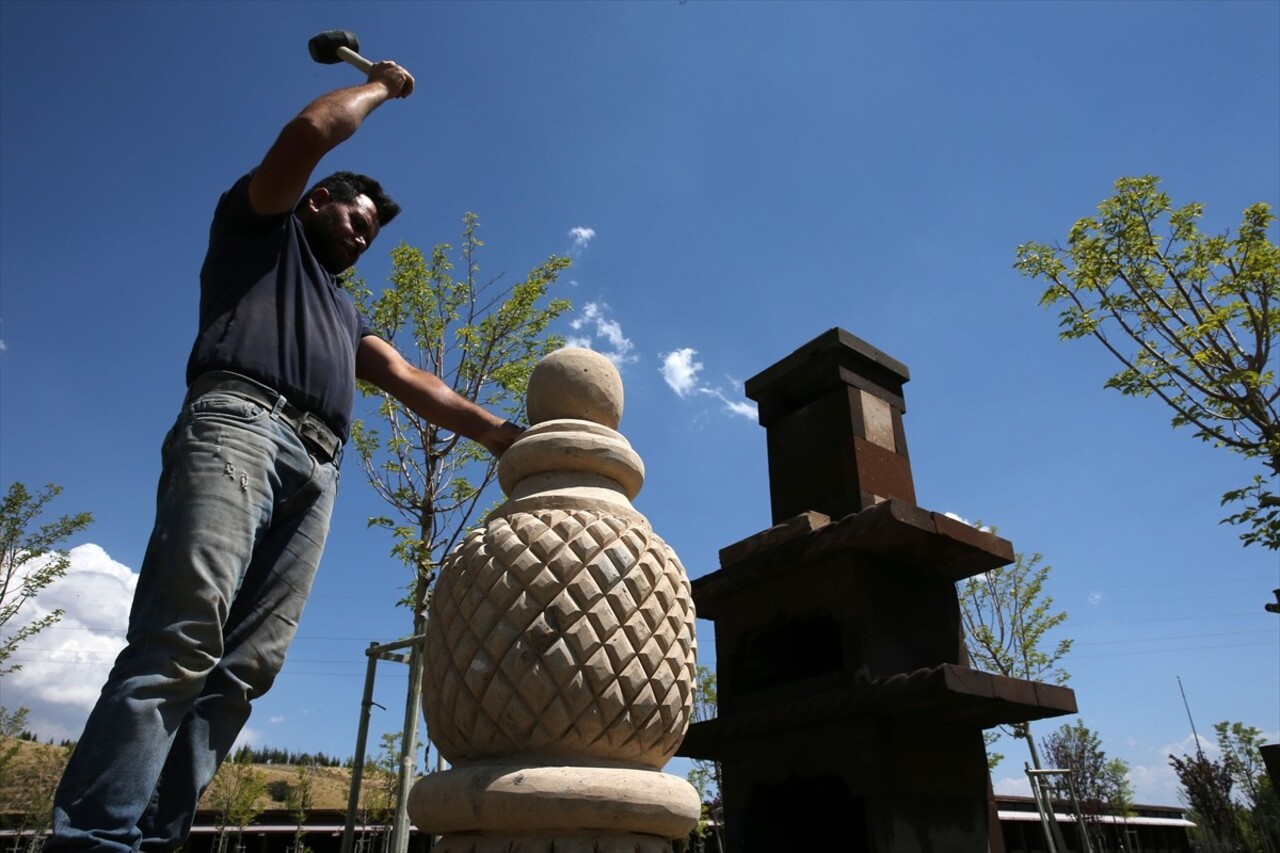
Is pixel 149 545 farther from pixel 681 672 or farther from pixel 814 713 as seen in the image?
pixel 814 713

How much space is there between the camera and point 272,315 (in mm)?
2096

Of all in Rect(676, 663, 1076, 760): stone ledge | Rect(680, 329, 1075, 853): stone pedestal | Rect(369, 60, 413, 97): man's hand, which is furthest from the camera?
Rect(680, 329, 1075, 853): stone pedestal

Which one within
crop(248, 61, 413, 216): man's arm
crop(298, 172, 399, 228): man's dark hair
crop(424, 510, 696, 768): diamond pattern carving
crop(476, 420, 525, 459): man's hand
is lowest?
crop(424, 510, 696, 768): diamond pattern carving

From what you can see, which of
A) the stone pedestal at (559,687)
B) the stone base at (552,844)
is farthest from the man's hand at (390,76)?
the stone base at (552,844)

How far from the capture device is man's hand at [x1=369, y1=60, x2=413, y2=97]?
7.88 feet

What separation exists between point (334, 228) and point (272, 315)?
0.49 meters

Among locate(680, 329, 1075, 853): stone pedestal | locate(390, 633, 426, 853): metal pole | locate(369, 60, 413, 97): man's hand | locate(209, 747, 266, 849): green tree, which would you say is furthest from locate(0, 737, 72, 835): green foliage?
locate(369, 60, 413, 97): man's hand

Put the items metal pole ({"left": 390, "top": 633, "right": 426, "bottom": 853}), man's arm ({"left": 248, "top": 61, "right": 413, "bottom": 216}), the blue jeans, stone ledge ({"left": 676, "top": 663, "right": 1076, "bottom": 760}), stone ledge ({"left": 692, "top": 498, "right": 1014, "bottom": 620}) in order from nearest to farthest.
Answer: the blue jeans < man's arm ({"left": 248, "top": 61, "right": 413, "bottom": 216}) < stone ledge ({"left": 676, "top": 663, "right": 1076, "bottom": 760}) < stone ledge ({"left": 692, "top": 498, "right": 1014, "bottom": 620}) < metal pole ({"left": 390, "top": 633, "right": 426, "bottom": 853})

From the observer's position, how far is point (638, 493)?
256 centimetres

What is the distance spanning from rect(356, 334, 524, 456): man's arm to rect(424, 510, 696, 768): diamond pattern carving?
1.78 ft

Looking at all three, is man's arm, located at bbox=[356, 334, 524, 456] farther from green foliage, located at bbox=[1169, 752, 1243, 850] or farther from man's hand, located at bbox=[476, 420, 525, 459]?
green foliage, located at bbox=[1169, 752, 1243, 850]

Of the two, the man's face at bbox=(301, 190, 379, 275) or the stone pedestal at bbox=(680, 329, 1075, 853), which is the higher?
the man's face at bbox=(301, 190, 379, 275)

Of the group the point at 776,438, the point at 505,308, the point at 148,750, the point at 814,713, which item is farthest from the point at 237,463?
the point at 505,308

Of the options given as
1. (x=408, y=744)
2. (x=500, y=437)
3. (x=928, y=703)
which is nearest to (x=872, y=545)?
(x=928, y=703)
